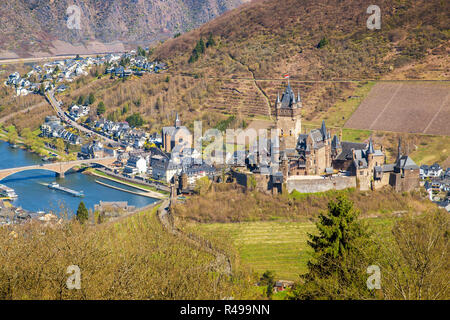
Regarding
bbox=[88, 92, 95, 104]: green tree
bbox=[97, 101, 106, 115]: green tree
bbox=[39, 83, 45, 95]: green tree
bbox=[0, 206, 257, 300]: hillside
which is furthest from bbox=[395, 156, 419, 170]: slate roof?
bbox=[39, 83, 45, 95]: green tree

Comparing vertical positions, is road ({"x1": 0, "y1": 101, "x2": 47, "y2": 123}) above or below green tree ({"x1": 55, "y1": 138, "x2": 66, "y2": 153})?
above

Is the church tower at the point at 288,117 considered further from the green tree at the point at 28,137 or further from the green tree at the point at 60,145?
the green tree at the point at 28,137

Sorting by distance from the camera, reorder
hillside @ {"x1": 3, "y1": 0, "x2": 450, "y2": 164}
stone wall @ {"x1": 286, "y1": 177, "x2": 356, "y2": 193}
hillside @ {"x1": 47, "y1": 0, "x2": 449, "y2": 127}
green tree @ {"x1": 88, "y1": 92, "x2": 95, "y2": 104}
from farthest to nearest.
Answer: green tree @ {"x1": 88, "y1": 92, "x2": 95, "y2": 104}, hillside @ {"x1": 47, "y1": 0, "x2": 449, "y2": 127}, hillside @ {"x1": 3, "y1": 0, "x2": 450, "y2": 164}, stone wall @ {"x1": 286, "y1": 177, "x2": 356, "y2": 193}

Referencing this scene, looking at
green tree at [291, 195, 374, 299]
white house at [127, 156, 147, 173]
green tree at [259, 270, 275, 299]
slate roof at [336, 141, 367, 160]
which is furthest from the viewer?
white house at [127, 156, 147, 173]

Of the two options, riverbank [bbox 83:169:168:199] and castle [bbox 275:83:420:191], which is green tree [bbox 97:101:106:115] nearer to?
riverbank [bbox 83:169:168:199]

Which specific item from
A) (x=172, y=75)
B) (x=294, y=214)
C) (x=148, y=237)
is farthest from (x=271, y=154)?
(x=172, y=75)

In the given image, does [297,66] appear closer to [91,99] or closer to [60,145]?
[91,99]
